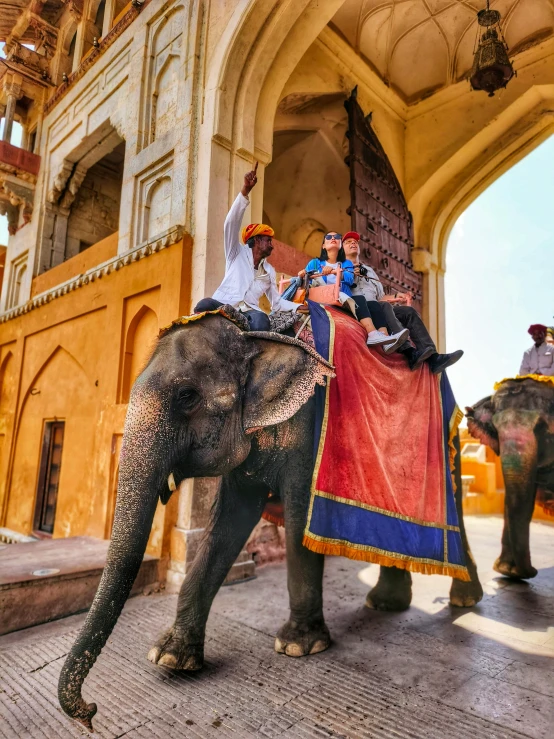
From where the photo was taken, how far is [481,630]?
346 centimetres

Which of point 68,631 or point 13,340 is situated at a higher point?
point 13,340

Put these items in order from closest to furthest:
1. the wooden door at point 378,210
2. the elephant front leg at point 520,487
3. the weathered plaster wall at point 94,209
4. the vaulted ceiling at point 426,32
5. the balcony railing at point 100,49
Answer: the elephant front leg at point 520,487 → the balcony railing at point 100,49 → the wooden door at point 378,210 → the vaulted ceiling at point 426,32 → the weathered plaster wall at point 94,209

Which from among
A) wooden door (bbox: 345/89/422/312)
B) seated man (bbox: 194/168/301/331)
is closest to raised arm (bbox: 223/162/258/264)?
seated man (bbox: 194/168/301/331)

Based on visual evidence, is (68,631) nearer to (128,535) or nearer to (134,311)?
(128,535)

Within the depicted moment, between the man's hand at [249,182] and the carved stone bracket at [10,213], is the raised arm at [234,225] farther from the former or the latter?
the carved stone bracket at [10,213]

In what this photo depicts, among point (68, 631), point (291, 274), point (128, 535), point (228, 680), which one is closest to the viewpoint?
point (128, 535)

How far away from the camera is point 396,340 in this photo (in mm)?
3240

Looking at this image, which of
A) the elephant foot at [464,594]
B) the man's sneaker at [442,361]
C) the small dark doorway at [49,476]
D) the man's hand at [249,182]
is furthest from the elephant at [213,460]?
the small dark doorway at [49,476]

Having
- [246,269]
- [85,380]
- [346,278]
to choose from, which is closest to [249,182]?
[246,269]

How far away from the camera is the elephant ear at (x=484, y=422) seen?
4992 mm

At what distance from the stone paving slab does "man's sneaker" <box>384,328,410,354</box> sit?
1.92 m

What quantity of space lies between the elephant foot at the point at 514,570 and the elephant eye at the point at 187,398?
3.59 m

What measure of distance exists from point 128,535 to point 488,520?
27.7 ft

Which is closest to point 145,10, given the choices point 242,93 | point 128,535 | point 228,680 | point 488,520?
point 242,93
